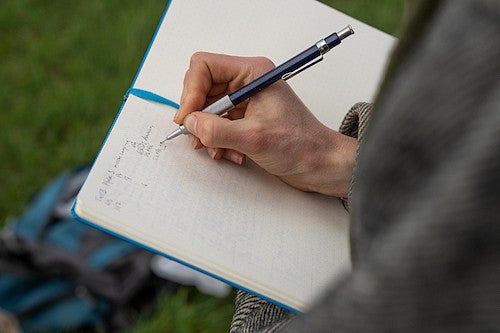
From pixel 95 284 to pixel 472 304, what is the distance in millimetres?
1142

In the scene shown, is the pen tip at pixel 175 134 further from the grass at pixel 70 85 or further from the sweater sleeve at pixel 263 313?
the grass at pixel 70 85

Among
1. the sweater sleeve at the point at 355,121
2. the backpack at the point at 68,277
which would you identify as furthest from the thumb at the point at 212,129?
the backpack at the point at 68,277

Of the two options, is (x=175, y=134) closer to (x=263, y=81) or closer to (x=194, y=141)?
(x=194, y=141)

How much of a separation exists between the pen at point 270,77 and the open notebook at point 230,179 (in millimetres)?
58

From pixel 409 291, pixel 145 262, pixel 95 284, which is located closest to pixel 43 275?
pixel 95 284

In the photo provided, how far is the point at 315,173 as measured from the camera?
774 millimetres

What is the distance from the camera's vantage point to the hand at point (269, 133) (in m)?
0.74

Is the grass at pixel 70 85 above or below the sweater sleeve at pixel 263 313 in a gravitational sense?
below

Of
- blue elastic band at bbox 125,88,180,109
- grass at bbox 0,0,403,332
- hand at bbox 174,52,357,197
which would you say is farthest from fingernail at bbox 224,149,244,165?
grass at bbox 0,0,403,332

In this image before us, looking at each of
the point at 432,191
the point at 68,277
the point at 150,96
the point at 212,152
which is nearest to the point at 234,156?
the point at 212,152

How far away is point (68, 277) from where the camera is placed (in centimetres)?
135

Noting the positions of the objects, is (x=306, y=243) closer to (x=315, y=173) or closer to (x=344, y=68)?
(x=315, y=173)

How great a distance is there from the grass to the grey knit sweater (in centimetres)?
108

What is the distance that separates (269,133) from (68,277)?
80 centimetres
